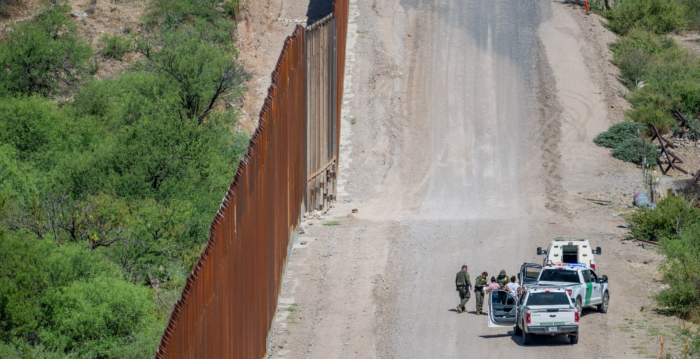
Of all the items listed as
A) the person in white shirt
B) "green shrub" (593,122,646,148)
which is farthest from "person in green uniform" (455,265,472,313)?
"green shrub" (593,122,646,148)

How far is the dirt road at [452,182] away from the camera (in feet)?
66.8

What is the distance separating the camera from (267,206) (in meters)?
17.7

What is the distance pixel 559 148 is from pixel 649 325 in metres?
15.5

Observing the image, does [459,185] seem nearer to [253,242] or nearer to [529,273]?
[529,273]

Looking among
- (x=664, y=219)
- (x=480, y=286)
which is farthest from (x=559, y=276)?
(x=664, y=219)

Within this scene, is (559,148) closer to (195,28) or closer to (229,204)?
(195,28)

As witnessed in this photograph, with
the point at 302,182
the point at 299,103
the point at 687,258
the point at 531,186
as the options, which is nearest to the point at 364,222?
the point at 302,182

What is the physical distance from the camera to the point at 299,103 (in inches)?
974

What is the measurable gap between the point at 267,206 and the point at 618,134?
22376 millimetres

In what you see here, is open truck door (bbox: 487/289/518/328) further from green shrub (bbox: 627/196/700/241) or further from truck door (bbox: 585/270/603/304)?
green shrub (bbox: 627/196/700/241)

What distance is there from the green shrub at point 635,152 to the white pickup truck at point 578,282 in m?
14.4

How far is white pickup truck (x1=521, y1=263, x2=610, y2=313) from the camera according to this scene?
20047 mm

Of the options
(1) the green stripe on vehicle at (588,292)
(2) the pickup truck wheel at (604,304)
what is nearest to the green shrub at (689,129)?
(2) the pickup truck wheel at (604,304)

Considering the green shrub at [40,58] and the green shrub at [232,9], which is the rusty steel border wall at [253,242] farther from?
the green shrub at [232,9]
